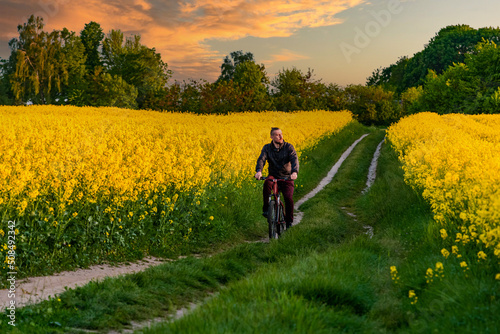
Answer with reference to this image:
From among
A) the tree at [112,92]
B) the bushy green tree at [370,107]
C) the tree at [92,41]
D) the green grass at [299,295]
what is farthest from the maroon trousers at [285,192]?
the tree at [92,41]

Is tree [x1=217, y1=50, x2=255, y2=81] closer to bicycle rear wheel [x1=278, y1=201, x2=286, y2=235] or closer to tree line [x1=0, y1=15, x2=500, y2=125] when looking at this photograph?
tree line [x1=0, y1=15, x2=500, y2=125]

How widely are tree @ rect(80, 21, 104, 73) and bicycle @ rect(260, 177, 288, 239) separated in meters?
73.0

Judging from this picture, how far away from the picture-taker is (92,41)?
258 feet

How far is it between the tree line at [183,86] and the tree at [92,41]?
17 centimetres

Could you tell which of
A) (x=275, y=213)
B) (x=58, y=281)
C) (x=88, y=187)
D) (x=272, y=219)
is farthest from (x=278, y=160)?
(x=58, y=281)

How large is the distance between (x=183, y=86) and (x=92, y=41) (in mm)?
40324

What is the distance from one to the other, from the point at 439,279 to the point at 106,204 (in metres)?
6.01

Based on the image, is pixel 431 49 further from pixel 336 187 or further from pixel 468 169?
pixel 468 169

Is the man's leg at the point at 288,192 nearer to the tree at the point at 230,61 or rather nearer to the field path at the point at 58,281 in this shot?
the field path at the point at 58,281

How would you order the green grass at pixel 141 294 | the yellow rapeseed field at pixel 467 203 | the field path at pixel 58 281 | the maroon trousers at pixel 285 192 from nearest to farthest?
the green grass at pixel 141 294
the yellow rapeseed field at pixel 467 203
the field path at pixel 58 281
the maroon trousers at pixel 285 192

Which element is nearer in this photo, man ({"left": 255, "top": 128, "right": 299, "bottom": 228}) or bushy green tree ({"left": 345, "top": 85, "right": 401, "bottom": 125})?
man ({"left": 255, "top": 128, "right": 299, "bottom": 228})

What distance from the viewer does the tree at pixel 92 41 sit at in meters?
76.2

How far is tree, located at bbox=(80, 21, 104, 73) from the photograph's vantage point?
76150 millimetres

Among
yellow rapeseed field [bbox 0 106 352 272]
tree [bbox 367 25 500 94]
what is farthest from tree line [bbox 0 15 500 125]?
yellow rapeseed field [bbox 0 106 352 272]
